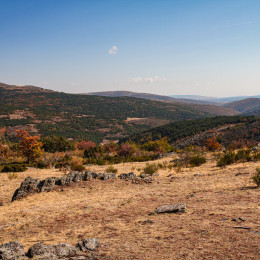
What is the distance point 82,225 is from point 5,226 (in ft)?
9.33

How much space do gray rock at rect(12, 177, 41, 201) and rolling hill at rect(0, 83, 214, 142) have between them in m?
48.4

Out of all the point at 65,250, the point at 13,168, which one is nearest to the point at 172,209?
the point at 65,250

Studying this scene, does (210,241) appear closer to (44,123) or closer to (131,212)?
(131,212)

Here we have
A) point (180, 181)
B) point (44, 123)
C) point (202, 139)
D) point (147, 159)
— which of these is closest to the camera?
point (180, 181)

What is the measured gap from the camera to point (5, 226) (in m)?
6.80

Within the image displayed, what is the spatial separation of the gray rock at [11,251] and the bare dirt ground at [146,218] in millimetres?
686

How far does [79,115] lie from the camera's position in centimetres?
11419

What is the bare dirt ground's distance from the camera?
4.54m

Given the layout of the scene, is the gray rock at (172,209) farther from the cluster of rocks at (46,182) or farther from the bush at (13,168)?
the bush at (13,168)

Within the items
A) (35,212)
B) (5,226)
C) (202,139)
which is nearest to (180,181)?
(35,212)

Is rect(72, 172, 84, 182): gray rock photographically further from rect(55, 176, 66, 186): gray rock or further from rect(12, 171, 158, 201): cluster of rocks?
rect(55, 176, 66, 186): gray rock

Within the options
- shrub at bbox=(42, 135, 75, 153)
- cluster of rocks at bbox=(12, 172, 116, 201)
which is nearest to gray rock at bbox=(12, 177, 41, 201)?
cluster of rocks at bbox=(12, 172, 116, 201)

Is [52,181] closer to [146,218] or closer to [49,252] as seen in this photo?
[146,218]

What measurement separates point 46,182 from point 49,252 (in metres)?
7.09
